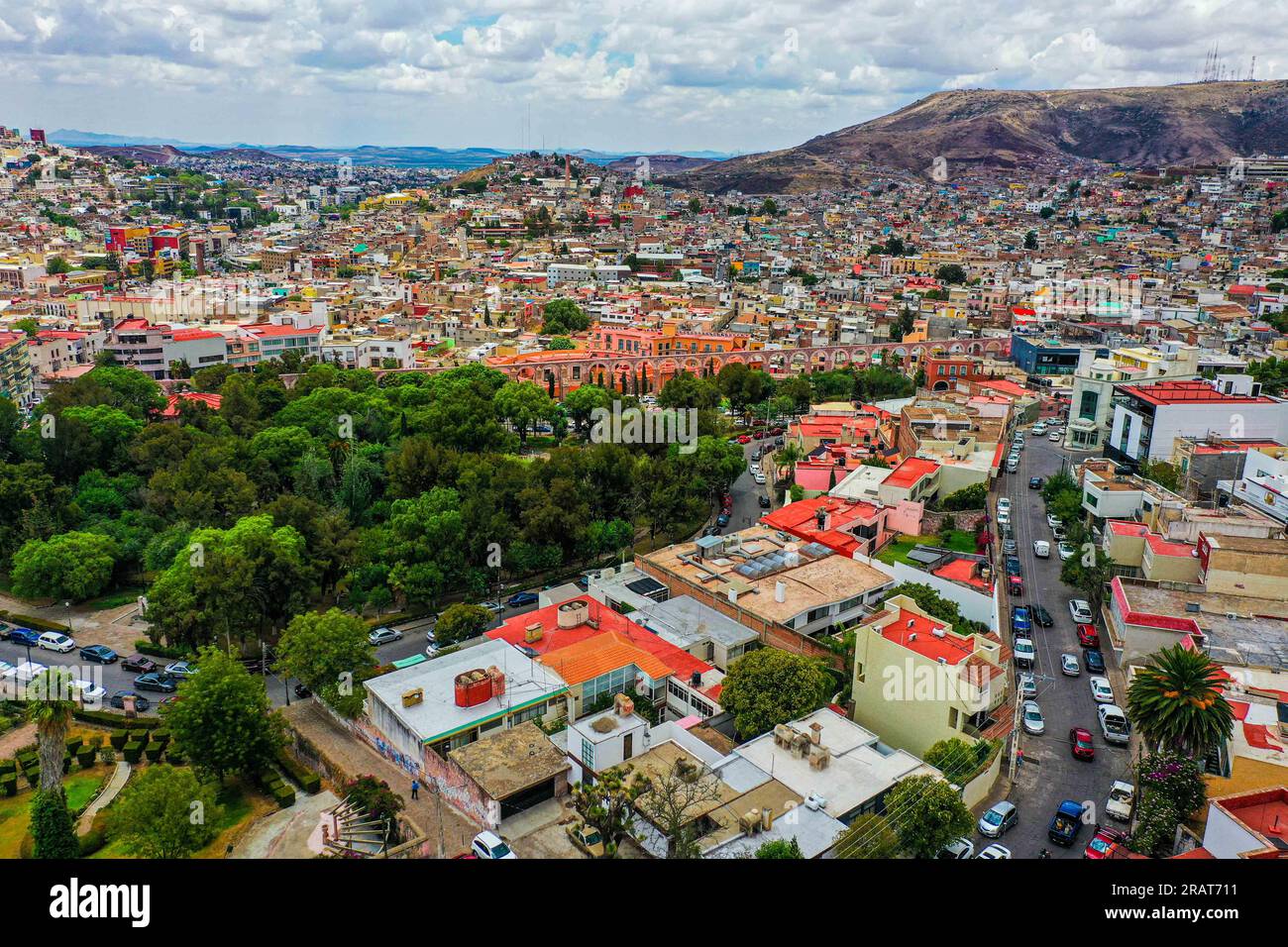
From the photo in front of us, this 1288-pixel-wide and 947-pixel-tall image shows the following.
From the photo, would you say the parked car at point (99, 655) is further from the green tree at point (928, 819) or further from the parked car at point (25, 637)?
the green tree at point (928, 819)

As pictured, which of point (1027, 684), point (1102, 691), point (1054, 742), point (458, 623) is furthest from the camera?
point (458, 623)

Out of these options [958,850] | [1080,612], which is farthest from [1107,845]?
[1080,612]

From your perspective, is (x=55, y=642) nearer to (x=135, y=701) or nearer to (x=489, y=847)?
(x=135, y=701)

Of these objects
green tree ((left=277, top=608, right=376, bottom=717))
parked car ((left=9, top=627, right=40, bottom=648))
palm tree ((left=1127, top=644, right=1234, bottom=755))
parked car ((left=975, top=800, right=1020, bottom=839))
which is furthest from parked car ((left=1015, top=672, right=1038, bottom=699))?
parked car ((left=9, top=627, right=40, bottom=648))

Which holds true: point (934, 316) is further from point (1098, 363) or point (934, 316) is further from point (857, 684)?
point (857, 684)

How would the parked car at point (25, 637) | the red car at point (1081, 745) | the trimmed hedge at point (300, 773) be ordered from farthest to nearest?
the parked car at point (25, 637) < the trimmed hedge at point (300, 773) < the red car at point (1081, 745)

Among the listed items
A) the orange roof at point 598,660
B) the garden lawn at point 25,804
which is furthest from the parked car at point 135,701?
the orange roof at point 598,660

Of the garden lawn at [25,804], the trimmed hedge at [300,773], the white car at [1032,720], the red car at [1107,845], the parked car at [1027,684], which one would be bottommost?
the garden lawn at [25,804]
